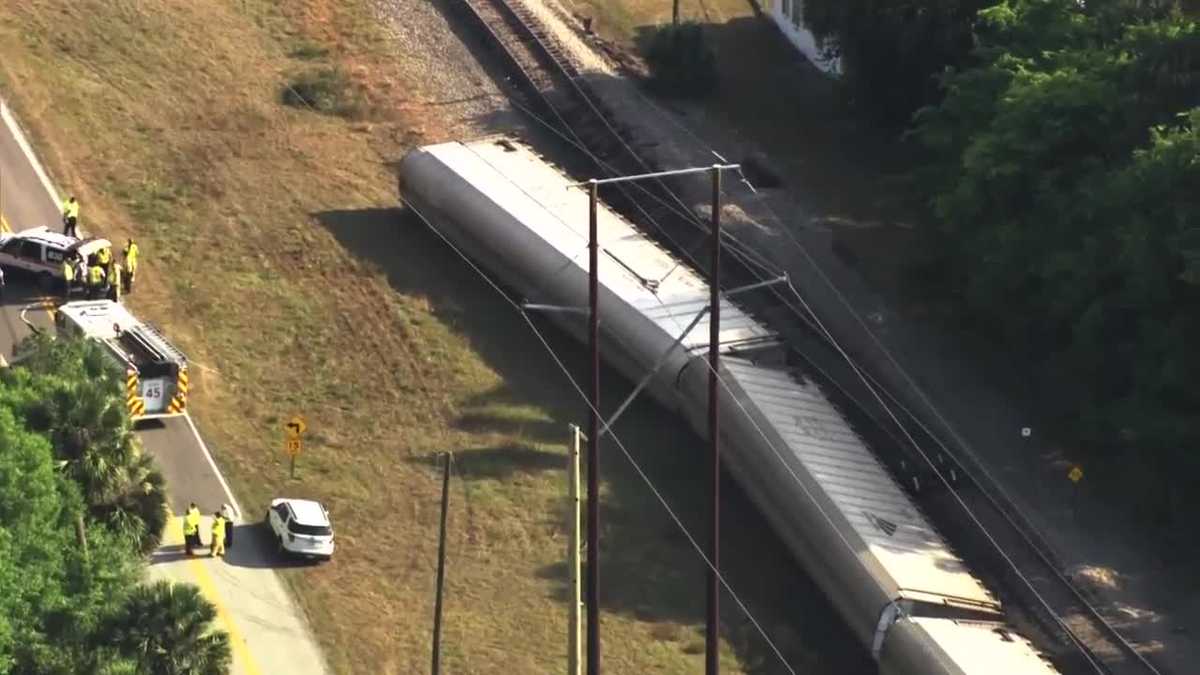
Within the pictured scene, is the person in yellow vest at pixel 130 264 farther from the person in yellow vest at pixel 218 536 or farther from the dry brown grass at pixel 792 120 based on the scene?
the dry brown grass at pixel 792 120

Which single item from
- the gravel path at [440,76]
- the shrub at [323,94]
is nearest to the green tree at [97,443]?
the gravel path at [440,76]

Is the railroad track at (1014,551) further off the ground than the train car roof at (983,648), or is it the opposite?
the railroad track at (1014,551)

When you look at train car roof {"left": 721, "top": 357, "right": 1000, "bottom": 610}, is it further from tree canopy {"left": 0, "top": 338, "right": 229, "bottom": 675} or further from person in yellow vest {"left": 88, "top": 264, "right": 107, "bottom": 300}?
person in yellow vest {"left": 88, "top": 264, "right": 107, "bottom": 300}

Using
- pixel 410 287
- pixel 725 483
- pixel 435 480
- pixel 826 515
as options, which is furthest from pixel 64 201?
pixel 826 515

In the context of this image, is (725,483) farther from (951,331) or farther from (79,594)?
(79,594)

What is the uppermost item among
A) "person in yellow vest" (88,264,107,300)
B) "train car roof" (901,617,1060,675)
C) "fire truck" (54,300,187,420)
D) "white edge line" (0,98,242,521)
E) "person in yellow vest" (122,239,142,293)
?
"white edge line" (0,98,242,521)

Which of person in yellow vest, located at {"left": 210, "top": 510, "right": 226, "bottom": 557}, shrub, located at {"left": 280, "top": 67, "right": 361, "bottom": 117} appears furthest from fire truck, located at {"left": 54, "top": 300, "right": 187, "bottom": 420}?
shrub, located at {"left": 280, "top": 67, "right": 361, "bottom": 117}

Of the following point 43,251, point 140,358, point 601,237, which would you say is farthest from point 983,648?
point 43,251
